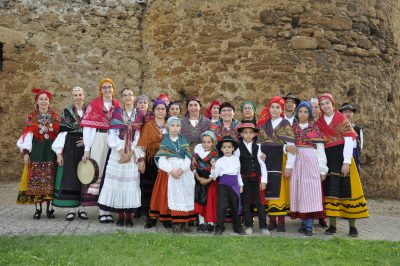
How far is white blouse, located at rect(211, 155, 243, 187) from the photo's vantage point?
5258 millimetres

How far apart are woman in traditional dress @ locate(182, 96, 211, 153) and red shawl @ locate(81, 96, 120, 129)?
1040 mm

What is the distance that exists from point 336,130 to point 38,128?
3968mm

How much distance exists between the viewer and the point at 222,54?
8.25 metres

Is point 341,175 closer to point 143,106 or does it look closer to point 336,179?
point 336,179

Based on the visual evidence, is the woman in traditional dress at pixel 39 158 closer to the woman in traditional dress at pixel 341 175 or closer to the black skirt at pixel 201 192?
the black skirt at pixel 201 192

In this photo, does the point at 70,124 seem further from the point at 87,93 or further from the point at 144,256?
the point at 87,93

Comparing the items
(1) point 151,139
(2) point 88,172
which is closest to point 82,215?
(2) point 88,172

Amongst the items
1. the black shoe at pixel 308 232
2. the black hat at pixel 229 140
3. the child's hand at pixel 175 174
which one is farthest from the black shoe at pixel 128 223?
the black shoe at pixel 308 232

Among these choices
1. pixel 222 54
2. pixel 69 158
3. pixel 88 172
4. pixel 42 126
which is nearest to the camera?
pixel 88 172

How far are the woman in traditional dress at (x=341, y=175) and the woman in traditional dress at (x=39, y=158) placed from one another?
367 cm

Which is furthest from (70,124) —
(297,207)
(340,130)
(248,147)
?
(340,130)

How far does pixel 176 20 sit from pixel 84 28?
2.37 meters

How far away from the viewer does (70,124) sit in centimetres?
592

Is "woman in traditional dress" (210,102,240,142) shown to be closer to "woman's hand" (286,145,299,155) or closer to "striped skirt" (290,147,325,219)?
"woman's hand" (286,145,299,155)
